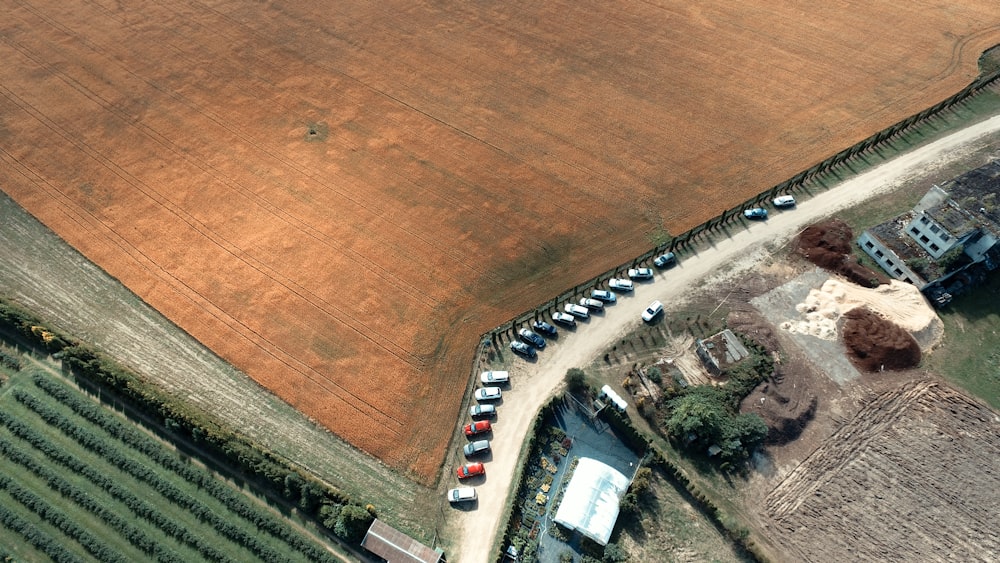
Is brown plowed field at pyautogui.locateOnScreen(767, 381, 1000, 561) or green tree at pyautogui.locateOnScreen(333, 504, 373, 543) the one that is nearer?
green tree at pyautogui.locateOnScreen(333, 504, 373, 543)

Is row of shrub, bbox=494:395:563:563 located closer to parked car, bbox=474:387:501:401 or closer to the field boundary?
parked car, bbox=474:387:501:401

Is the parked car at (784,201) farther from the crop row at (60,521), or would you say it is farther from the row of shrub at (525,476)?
the crop row at (60,521)

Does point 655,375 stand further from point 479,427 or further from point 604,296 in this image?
point 479,427

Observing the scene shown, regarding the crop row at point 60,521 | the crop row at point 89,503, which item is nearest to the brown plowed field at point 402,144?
the crop row at point 89,503

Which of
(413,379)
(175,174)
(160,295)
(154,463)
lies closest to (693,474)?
(413,379)

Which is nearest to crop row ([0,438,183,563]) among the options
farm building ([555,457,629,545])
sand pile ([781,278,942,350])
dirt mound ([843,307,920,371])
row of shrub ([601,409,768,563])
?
farm building ([555,457,629,545])
